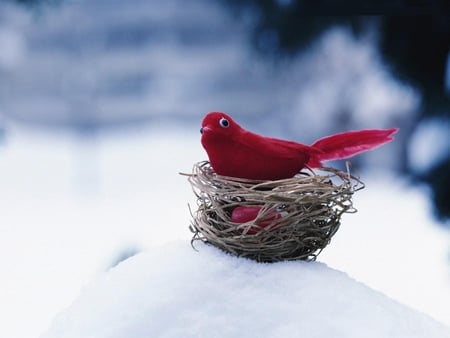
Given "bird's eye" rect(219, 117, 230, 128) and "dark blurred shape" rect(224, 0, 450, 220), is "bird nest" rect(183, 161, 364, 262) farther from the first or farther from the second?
"dark blurred shape" rect(224, 0, 450, 220)

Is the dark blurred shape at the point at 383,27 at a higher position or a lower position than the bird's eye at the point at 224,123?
higher

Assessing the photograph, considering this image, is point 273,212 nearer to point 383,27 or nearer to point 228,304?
point 228,304

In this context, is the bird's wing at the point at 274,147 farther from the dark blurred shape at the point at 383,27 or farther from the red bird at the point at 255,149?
the dark blurred shape at the point at 383,27

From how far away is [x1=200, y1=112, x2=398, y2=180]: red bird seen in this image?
79 cm

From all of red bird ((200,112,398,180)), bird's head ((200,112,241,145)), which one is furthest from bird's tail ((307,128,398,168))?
bird's head ((200,112,241,145))

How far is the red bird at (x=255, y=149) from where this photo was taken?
79 centimetres

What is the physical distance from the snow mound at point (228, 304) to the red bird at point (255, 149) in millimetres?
129

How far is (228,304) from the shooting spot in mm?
688

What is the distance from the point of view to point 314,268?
0.77 m

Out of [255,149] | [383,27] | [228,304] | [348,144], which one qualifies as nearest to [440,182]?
[383,27]

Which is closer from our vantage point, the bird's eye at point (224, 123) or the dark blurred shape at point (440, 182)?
the bird's eye at point (224, 123)

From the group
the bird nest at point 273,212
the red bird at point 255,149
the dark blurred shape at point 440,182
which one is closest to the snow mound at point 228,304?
the bird nest at point 273,212

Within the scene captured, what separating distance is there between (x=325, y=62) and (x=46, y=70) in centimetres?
77

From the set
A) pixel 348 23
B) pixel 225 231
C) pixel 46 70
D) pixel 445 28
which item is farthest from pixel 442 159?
pixel 46 70
